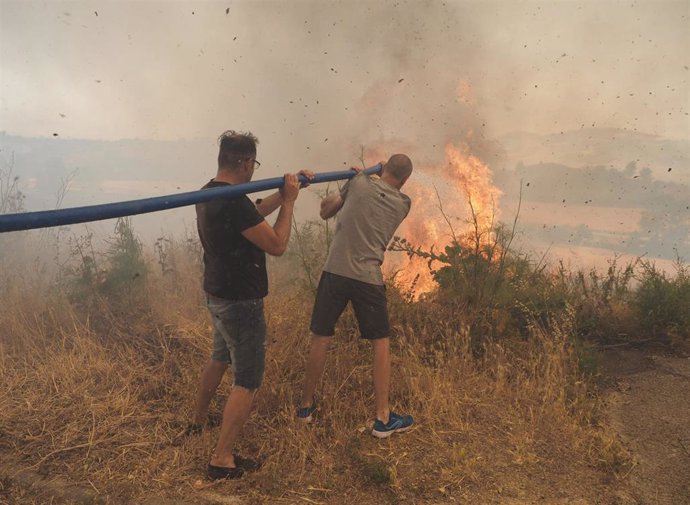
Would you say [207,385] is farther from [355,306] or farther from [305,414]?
[355,306]

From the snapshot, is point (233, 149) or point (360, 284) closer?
point (233, 149)

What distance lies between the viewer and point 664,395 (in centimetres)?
414

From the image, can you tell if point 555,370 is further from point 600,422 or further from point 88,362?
point 88,362

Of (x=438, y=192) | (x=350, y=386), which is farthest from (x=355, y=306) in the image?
(x=438, y=192)

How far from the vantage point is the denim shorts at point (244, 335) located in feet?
9.47

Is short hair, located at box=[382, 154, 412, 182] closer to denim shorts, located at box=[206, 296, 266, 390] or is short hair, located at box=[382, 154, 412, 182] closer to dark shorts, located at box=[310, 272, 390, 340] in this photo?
dark shorts, located at box=[310, 272, 390, 340]

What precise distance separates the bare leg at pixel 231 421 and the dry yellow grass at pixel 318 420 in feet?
0.52

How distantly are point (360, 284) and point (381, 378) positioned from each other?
0.71 meters

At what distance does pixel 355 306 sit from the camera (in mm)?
3518

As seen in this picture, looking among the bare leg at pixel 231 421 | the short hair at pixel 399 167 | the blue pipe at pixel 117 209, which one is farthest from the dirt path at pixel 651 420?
the blue pipe at pixel 117 209

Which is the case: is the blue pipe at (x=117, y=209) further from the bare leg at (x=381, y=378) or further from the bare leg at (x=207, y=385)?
the bare leg at (x=381, y=378)

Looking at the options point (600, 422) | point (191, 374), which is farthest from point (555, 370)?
point (191, 374)

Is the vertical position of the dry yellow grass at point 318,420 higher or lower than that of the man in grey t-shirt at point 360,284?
lower

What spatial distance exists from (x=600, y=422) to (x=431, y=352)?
154cm
